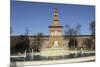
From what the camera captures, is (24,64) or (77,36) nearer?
(24,64)

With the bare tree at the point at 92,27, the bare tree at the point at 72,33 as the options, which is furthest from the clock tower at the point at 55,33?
the bare tree at the point at 92,27

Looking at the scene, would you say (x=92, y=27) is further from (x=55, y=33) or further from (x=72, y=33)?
(x=55, y=33)

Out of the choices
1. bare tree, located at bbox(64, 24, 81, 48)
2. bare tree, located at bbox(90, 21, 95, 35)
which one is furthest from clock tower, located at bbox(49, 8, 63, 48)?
bare tree, located at bbox(90, 21, 95, 35)

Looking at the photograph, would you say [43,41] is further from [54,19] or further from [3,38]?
[3,38]

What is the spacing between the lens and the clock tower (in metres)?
3.91

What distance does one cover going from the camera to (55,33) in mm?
3943

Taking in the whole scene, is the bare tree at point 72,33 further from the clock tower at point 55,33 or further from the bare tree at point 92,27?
the bare tree at point 92,27

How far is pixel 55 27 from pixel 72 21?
0.30 m

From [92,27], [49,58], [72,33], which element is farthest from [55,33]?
[92,27]

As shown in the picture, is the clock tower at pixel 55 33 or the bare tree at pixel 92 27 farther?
the bare tree at pixel 92 27

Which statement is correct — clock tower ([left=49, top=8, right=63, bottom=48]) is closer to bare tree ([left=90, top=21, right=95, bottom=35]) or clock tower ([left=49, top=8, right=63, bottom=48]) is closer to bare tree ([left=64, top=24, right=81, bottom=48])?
bare tree ([left=64, top=24, right=81, bottom=48])

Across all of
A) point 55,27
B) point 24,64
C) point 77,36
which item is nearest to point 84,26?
point 77,36

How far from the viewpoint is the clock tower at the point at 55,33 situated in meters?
3.91
